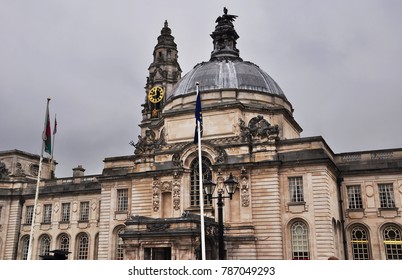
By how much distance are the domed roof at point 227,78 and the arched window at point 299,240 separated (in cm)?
1496

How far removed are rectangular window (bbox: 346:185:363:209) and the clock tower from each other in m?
31.8

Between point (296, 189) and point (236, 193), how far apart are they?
473 centimetres

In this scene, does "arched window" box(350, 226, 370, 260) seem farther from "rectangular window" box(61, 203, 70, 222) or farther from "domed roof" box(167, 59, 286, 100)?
"rectangular window" box(61, 203, 70, 222)

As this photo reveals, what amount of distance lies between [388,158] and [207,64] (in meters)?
20.4

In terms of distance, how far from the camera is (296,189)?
35.1 meters

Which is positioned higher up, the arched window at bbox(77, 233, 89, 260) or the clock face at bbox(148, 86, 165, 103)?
the clock face at bbox(148, 86, 165, 103)

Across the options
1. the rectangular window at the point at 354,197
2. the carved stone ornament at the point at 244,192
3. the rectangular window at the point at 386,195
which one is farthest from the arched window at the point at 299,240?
the rectangular window at the point at 386,195

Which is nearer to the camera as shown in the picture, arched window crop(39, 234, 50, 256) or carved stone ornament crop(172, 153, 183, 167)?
carved stone ornament crop(172, 153, 183, 167)

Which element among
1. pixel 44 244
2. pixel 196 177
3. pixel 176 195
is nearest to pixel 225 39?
pixel 196 177

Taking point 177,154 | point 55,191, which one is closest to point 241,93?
point 177,154

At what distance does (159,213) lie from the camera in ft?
123

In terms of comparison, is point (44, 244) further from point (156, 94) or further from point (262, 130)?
point (262, 130)

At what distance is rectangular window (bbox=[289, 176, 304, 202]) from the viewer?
34.9m

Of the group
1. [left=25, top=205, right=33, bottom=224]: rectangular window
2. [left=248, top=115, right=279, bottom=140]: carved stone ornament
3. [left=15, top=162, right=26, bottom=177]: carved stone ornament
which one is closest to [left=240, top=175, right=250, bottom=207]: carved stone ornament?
[left=248, top=115, right=279, bottom=140]: carved stone ornament
